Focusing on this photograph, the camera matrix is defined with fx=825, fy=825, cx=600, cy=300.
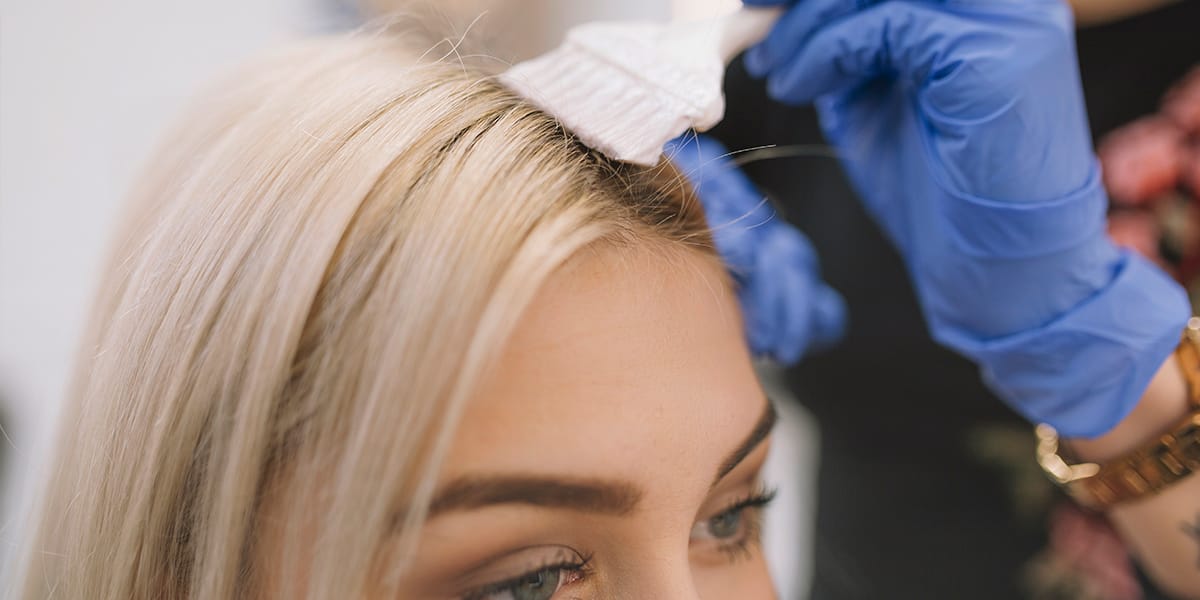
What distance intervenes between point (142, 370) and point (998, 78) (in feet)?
2.07

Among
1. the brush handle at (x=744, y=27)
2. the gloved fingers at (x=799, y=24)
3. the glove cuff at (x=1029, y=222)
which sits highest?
the brush handle at (x=744, y=27)

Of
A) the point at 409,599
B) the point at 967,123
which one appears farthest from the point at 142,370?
the point at 967,123

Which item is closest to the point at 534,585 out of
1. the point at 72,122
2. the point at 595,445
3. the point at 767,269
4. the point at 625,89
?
the point at 595,445

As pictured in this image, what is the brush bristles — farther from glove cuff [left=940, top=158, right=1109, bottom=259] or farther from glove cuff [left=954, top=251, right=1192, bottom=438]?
glove cuff [left=954, top=251, right=1192, bottom=438]

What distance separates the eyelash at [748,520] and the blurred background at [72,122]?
1.54ft

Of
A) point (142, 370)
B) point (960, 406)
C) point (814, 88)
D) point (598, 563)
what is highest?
point (142, 370)

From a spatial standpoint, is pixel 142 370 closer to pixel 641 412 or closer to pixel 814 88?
pixel 641 412

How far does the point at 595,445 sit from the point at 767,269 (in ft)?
1.38

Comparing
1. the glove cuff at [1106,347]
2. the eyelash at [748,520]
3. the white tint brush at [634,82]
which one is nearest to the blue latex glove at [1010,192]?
the glove cuff at [1106,347]

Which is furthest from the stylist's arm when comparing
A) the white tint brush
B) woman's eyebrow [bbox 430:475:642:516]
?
woman's eyebrow [bbox 430:475:642:516]

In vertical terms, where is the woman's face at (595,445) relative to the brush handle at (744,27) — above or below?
below

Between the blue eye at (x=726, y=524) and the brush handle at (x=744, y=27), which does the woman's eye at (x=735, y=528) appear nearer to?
the blue eye at (x=726, y=524)

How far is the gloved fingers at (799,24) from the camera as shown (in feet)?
2.24

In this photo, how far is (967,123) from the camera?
625 mm
